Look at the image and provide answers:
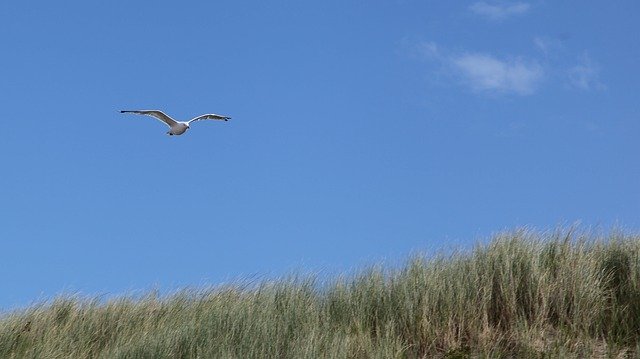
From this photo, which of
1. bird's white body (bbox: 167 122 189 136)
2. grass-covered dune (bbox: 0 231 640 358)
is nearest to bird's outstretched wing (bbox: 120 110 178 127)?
bird's white body (bbox: 167 122 189 136)

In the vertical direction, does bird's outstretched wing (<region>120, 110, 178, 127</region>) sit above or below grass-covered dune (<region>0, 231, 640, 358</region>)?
above

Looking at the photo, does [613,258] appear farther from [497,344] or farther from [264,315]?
[264,315]

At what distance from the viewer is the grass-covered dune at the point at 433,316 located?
318 inches

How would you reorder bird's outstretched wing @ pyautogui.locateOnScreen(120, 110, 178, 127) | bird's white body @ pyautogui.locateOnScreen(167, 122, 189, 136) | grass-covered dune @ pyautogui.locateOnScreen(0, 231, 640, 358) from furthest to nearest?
bird's white body @ pyautogui.locateOnScreen(167, 122, 189, 136)
bird's outstretched wing @ pyautogui.locateOnScreen(120, 110, 178, 127)
grass-covered dune @ pyautogui.locateOnScreen(0, 231, 640, 358)

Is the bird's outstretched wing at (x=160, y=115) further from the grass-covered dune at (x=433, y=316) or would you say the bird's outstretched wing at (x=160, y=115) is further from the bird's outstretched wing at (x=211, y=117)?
the grass-covered dune at (x=433, y=316)

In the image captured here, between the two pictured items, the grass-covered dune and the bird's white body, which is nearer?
the grass-covered dune

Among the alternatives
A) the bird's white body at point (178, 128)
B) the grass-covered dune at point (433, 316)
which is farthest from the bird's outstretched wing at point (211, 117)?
the grass-covered dune at point (433, 316)

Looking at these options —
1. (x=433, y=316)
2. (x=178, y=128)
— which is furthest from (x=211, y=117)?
(x=433, y=316)

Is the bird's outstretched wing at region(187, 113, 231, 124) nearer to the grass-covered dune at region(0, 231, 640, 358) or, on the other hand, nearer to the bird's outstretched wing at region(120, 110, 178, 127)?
the bird's outstretched wing at region(120, 110, 178, 127)

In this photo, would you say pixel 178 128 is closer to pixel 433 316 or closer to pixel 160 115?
pixel 160 115

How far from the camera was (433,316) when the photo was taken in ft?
27.9

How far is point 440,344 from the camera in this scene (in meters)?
8.26

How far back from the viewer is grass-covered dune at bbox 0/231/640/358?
8.08 meters

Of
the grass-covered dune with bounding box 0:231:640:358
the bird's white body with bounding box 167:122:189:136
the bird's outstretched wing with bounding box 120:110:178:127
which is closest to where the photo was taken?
the grass-covered dune with bounding box 0:231:640:358
